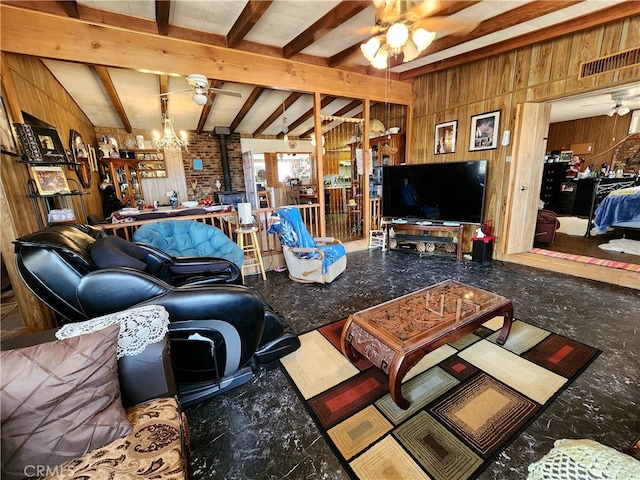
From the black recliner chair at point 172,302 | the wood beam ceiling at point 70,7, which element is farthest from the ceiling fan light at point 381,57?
the wood beam ceiling at point 70,7

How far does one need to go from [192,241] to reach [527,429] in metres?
3.24

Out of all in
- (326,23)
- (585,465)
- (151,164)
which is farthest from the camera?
(151,164)

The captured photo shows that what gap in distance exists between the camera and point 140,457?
87 cm

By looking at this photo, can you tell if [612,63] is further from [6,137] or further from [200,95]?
[6,137]

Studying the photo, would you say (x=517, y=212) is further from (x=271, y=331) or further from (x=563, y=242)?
(x=271, y=331)

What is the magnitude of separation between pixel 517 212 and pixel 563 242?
1.43 m

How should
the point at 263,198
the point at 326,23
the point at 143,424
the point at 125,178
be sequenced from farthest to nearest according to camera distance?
the point at 263,198
the point at 125,178
the point at 326,23
the point at 143,424

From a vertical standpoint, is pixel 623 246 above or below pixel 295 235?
below

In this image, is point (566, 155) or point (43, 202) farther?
point (566, 155)

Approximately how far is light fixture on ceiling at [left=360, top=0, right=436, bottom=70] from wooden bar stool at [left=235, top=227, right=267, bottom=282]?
2.24m

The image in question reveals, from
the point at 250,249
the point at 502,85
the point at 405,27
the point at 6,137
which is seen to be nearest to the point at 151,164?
the point at 250,249

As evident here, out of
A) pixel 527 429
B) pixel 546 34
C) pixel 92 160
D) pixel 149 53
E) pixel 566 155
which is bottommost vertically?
pixel 527 429

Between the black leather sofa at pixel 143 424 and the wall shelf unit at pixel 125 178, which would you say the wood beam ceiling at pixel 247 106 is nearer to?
the wall shelf unit at pixel 125 178

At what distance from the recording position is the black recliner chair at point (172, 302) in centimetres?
127
